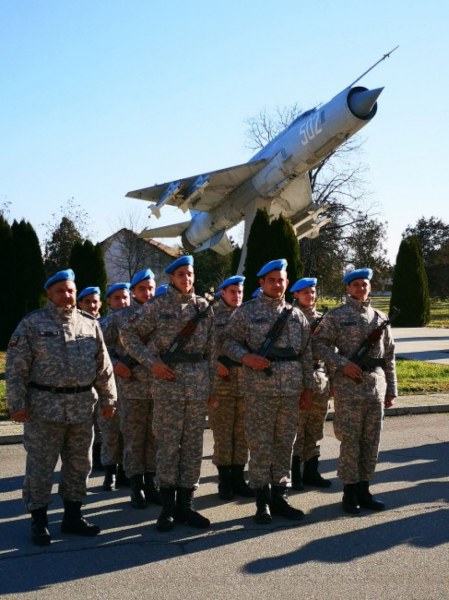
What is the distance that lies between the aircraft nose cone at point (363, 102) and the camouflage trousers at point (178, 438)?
13.1 m

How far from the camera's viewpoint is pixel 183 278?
5.07 metres

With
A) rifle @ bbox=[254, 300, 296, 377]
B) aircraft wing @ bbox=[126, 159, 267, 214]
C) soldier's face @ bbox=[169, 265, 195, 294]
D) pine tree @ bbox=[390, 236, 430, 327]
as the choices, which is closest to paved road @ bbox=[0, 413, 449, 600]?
rifle @ bbox=[254, 300, 296, 377]

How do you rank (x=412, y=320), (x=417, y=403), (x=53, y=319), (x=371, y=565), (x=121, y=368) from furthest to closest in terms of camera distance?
(x=412, y=320) < (x=417, y=403) < (x=121, y=368) < (x=53, y=319) < (x=371, y=565)

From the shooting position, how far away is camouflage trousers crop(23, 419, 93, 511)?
4598mm

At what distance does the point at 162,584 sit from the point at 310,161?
52.3 ft

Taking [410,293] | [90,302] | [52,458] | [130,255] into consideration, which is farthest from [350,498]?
[130,255]

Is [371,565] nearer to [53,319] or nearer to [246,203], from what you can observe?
[53,319]

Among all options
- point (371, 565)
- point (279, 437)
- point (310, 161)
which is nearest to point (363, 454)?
point (279, 437)

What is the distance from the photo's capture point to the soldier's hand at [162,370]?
4816mm

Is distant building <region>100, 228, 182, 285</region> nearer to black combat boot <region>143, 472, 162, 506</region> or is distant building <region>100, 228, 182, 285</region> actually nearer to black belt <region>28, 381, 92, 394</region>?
black combat boot <region>143, 472, 162, 506</region>

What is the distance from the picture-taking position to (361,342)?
17.6 ft

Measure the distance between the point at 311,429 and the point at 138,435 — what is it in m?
1.64

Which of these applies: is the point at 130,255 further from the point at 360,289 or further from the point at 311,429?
the point at 360,289

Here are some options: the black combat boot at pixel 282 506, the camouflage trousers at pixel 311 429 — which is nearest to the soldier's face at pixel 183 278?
the black combat boot at pixel 282 506
